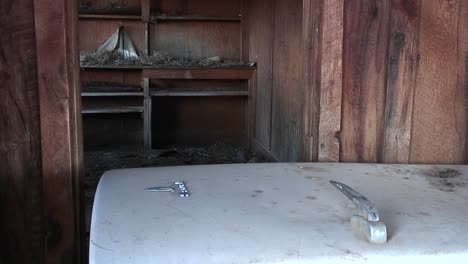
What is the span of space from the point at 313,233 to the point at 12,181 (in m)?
0.99

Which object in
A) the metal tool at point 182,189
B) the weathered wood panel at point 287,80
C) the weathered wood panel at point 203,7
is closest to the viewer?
the metal tool at point 182,189

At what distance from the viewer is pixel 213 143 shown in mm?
5828

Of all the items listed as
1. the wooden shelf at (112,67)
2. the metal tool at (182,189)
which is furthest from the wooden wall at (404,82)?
the wooden shelf at (112,67)

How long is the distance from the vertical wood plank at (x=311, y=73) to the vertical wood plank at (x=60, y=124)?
2.42ft

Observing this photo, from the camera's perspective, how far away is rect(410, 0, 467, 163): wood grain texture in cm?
170

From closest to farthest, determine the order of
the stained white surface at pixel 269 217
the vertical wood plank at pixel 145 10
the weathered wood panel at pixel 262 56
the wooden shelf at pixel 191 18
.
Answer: the stained white surface at pixel 269 217 < the weathered wood panel at pixel 262 56 < the vertical wood plank at pixel 145 10 < the wooden shelf at pixel 191 18

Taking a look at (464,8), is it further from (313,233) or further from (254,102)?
(254,102)

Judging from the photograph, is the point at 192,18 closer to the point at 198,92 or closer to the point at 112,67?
the point at 198,92

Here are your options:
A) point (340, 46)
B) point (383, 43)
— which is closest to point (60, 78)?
point (340, 46)

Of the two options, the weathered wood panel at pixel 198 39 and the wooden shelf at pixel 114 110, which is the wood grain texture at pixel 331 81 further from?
the weathered wood panel at pixel 198 39

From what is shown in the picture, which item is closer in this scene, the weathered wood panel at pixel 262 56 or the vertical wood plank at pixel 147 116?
the weathered wood panel at pixel 262 56

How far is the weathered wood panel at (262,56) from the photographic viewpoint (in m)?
4.41

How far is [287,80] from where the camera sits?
12.3ft

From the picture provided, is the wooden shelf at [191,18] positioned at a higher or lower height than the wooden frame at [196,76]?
higher
